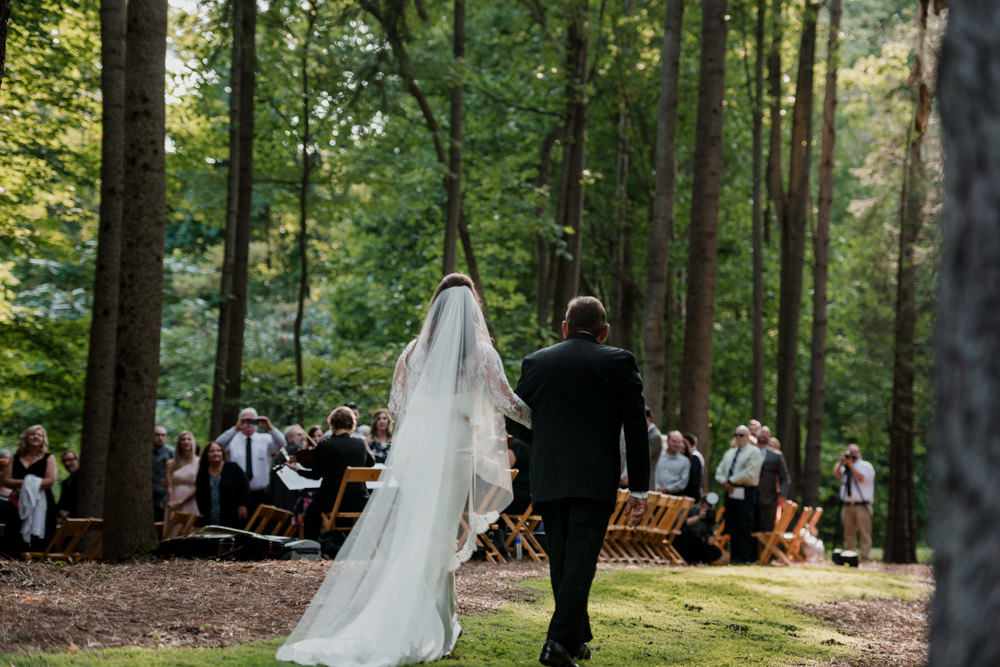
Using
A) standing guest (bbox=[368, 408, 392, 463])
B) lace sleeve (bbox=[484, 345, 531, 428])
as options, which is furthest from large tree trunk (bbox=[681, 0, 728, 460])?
lace sleeve (bbox=[484, 345, 531, 428])

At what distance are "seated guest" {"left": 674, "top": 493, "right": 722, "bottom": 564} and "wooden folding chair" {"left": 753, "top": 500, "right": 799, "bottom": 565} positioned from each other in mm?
1181

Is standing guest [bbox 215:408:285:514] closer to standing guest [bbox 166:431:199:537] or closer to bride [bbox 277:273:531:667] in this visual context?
standing guest [bbox 166:431:199:537]

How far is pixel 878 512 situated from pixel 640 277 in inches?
685

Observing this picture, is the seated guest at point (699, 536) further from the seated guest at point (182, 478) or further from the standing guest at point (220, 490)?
the seated guest at point (182, 478)

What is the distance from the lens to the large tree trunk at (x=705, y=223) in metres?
17.1

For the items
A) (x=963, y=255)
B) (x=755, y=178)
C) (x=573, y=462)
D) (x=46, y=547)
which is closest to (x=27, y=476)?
(x=46, y=547)

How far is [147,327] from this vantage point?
11539 mm

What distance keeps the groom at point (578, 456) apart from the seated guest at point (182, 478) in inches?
399

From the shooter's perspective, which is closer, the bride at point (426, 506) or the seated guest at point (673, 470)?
the bride at point (426, 506)

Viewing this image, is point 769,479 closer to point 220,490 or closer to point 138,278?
point 220,490

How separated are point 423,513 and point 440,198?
26.0 metres

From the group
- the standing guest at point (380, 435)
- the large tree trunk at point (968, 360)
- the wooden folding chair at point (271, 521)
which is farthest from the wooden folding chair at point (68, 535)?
the large tree trunk at point (968, 360)

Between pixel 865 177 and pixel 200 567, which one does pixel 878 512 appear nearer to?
Answer: pixel 865 177

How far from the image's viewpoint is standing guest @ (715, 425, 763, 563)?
59.5 feet
